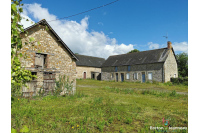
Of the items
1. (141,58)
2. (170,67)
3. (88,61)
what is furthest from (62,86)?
(88,61)

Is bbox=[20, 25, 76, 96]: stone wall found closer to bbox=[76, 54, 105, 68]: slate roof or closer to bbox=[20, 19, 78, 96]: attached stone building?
bbox=[20, 19, 78, 96]: attached stone building

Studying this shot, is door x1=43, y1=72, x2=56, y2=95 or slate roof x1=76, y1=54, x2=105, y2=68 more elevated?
slate roof x1=76, y1=54, x2=105, y2=68

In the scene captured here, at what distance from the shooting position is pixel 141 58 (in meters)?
30.2

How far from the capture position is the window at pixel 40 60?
36.6ft

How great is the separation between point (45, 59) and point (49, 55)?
47cm

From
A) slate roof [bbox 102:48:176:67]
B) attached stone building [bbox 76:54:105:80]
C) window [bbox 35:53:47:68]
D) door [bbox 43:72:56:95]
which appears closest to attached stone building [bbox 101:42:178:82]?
slate roof [bbox 102:48:176:67]

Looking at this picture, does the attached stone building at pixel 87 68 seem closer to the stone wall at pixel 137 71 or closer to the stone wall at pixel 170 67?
the stone wall at pixel 137 71

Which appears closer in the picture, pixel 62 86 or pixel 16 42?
pixel 16 42

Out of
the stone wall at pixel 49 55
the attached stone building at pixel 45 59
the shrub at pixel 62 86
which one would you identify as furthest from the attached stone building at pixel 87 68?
the shrub at pixel 62 86

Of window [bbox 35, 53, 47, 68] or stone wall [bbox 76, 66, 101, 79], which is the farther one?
stone wall [bbox 76, 66, 101, 79]

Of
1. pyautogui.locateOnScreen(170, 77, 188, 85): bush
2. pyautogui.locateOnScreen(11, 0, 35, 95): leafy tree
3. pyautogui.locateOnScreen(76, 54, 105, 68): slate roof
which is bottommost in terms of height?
pyautogui.locateOnScreen(170, 77, 188, 85): bush

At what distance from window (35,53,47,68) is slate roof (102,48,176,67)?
2145 cm

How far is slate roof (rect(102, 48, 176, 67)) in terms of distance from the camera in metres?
27.2

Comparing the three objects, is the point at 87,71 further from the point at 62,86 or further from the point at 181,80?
the point at 62,86
